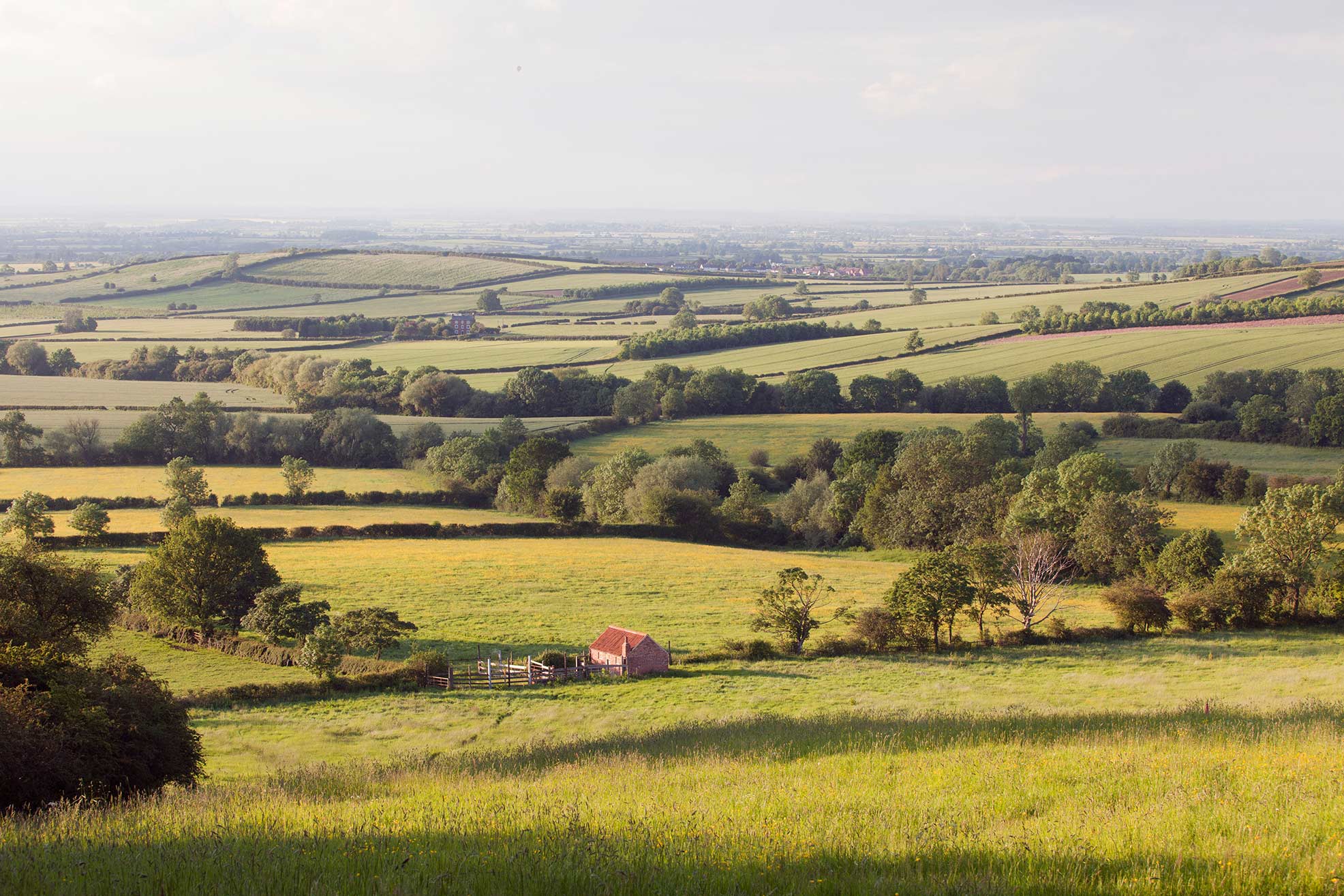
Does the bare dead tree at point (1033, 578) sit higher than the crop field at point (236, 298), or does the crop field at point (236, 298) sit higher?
the crop field at point (236, 298)

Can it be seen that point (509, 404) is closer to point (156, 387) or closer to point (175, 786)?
point (156, 387)

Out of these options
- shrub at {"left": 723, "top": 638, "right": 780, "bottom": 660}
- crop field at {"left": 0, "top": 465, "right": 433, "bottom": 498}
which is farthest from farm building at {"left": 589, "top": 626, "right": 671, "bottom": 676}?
crop field at {"left": 0, "top": 465, "right": 433, "bottom": 498}

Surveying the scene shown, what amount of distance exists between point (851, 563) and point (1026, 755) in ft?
136

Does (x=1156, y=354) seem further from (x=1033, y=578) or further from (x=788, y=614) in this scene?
(x=788, y=614)

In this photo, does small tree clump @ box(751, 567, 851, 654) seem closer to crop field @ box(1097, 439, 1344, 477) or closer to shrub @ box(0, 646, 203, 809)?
shrub @ box(0, 646, 203, 809)

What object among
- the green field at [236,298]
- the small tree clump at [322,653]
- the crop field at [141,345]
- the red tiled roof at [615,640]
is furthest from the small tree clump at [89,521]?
the green field at [236,298]

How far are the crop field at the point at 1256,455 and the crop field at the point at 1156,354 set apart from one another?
16.7 meters

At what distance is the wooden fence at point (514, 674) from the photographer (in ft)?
103

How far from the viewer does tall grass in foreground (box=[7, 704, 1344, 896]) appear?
804 cm

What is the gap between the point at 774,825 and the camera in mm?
9844

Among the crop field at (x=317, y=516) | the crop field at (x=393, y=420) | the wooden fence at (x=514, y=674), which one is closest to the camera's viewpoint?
the wooden fence at (x=514, y=674)

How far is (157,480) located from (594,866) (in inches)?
2795

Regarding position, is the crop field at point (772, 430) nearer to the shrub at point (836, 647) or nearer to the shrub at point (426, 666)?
the shrub at point (836, 647)

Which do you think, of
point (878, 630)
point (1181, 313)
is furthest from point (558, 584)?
point (1181, 313)
